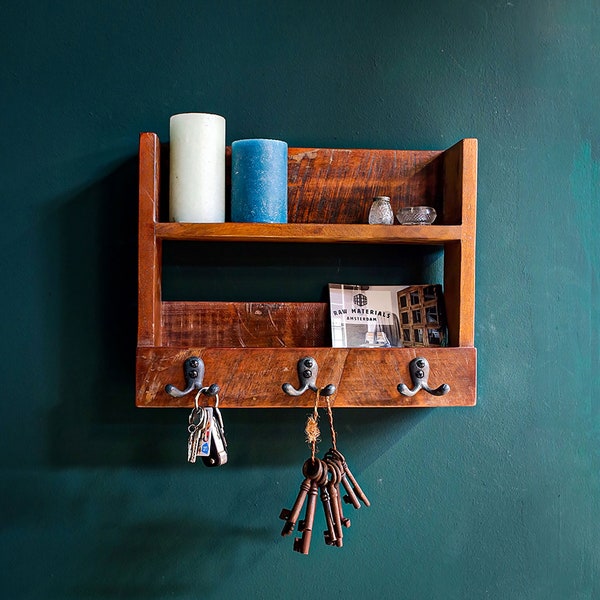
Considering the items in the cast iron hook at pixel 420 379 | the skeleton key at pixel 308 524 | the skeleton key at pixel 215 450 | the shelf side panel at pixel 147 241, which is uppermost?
the shelf side panel at pixel 147 241

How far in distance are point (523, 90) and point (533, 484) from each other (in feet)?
2.62

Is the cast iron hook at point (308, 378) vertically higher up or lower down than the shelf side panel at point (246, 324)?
lower down

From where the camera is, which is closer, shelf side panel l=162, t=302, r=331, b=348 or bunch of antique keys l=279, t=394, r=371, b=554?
bunch of antique keys l=279, t=394, r=371, b=554

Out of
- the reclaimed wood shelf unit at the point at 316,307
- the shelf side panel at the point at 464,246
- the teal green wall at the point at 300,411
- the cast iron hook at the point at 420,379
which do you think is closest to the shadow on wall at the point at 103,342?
the teal green wall at the point at 300,411

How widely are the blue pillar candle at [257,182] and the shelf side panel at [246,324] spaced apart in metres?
→ 0.19

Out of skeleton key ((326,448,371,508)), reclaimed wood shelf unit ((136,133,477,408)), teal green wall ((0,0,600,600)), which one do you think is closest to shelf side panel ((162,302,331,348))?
reclaimed wood shelf unit ((136,133,477,408))

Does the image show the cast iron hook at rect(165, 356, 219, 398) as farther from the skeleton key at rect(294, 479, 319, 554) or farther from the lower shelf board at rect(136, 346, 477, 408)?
the skeleton key at rect(294, 479, 319, 554)

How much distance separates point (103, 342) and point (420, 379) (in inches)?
24.0

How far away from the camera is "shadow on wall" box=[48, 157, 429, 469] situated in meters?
1.33

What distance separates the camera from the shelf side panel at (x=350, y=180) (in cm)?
132

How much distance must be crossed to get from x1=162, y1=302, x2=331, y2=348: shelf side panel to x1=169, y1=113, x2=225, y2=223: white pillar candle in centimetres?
19

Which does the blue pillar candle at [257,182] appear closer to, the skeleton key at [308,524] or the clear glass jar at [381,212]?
the clear glass jar at [381,212]

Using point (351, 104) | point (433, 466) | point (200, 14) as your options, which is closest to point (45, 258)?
point (200, 14)

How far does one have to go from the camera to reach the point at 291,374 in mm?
1200
